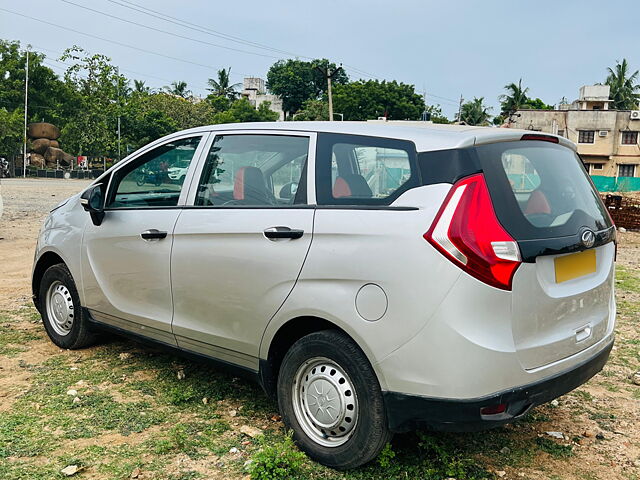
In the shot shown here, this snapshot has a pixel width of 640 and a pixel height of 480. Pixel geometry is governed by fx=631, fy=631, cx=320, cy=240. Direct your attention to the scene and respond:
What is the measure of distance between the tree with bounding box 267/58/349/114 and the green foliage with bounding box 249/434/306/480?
333ft

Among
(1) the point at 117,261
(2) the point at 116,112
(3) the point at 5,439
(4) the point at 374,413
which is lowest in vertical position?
(3) the point at 5,439

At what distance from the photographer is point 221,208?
370 cm

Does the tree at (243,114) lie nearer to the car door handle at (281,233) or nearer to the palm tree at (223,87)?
the palm tree at (223,87)

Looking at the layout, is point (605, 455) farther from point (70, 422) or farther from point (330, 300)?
point (70, 422)

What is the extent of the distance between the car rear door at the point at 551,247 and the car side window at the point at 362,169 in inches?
15.0

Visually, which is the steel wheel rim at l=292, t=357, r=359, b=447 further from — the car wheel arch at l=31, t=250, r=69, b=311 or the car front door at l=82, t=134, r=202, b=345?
the car wheel arch at l=31, t=250, r=69, b=311

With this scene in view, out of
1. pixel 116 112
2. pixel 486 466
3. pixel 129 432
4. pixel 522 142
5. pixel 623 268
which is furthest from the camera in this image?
pixel 116 112

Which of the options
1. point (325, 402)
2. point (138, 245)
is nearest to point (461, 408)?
point (325, 402)

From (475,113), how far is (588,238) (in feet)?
257

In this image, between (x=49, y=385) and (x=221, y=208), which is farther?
(x=49, y=385)

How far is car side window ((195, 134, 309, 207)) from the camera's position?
137 inches

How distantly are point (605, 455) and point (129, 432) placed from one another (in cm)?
273

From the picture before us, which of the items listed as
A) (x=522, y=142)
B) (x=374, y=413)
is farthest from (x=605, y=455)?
(x=522, y=142)

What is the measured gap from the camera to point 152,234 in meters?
4.04
